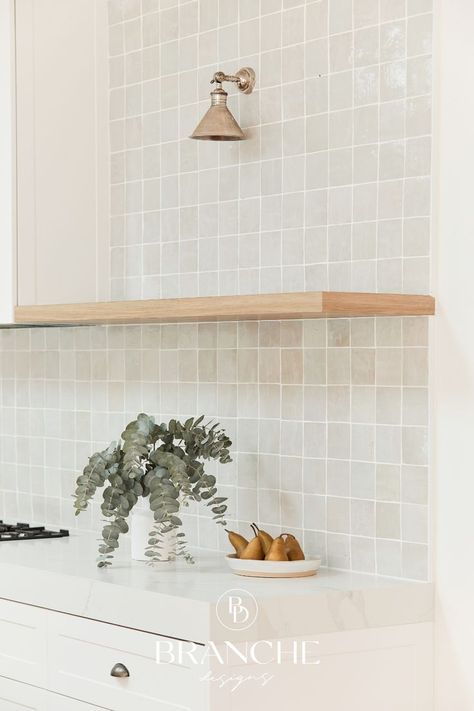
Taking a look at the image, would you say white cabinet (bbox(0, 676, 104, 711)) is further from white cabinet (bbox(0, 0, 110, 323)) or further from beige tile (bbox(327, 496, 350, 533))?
white cabinet (bbox(0, 0, 110, 323))

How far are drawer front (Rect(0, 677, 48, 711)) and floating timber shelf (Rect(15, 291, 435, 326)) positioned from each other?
815mm

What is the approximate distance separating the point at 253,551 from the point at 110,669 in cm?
39

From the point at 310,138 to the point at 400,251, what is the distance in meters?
0.36

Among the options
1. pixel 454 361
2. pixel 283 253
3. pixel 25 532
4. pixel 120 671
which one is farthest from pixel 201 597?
pixel 25 532

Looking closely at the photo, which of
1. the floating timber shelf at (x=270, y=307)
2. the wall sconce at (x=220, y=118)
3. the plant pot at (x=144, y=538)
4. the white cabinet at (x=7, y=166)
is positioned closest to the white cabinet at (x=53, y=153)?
the white cabinet at (x=7, y=166)

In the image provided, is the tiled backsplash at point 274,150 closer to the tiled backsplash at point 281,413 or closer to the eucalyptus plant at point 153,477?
the tiled backsplash at point 281,413

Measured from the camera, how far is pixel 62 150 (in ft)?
10.3

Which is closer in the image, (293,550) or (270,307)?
(270,307)

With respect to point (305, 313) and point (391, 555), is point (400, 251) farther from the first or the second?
point (391, 555)

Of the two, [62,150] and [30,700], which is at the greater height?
[62,150]

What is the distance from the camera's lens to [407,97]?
2.47 m

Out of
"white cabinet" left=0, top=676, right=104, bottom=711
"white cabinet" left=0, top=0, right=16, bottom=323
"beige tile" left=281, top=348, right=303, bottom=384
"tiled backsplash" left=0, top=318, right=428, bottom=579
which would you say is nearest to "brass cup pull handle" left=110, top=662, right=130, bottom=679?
"white cabinet" left=0, top=676, right=104, bottom=711

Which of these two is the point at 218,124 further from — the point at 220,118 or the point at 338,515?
the point at 338,515

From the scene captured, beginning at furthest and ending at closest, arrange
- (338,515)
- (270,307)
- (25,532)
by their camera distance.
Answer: (25,532), (338,515), (270,307)
